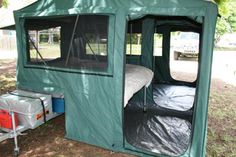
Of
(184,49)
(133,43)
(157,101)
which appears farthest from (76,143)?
(184,49)

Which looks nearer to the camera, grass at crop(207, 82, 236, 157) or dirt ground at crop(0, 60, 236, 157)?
dirt ground at crop(0, 60, 236, 157)

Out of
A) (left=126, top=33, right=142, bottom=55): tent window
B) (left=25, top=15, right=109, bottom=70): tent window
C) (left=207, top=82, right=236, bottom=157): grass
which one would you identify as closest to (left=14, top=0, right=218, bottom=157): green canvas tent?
(left=25, top=15, right=109, bottom=70): tent window

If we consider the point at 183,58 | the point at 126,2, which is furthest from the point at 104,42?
the point at 183,58

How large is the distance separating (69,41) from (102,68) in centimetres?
80

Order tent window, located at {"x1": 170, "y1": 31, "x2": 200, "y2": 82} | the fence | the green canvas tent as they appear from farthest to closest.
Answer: the fence
tent window, located at {"x1": 170, "y1": 31, "x2": 200, "y2": 82}
the green canvas tent

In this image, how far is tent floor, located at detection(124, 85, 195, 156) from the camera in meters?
3.79

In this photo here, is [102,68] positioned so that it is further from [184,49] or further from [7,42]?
[7,42]

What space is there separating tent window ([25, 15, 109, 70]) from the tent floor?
1389 mm

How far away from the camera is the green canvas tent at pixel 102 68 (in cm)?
317

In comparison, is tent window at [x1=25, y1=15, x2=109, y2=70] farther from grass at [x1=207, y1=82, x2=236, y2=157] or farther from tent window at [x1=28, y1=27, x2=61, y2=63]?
grass at [x1=207, y1=82, x2=236, y2=157]

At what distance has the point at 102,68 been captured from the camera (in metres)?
3.70

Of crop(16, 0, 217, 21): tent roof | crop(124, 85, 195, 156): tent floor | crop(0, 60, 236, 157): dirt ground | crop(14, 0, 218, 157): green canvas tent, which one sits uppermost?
crop(16, 0, 217, 21): tent roof

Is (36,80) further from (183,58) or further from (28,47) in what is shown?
(183,58)

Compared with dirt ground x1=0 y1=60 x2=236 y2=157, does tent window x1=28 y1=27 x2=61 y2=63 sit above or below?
above
